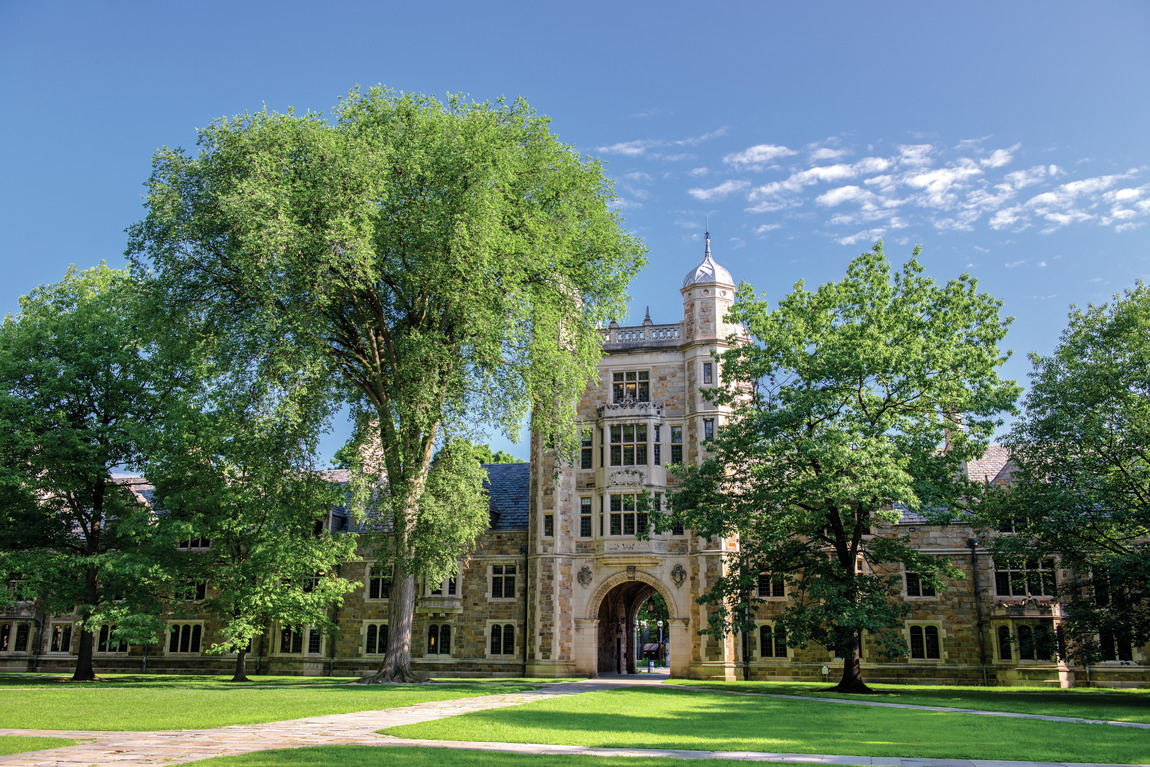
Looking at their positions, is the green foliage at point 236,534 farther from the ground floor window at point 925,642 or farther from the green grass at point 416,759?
the ground floor window at point 925,642

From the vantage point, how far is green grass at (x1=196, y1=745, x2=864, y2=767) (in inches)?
362

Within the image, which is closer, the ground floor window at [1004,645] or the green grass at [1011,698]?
the green grass at [1011,698]

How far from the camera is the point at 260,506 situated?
26438 mm

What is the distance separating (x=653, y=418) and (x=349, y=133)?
Result: 16.4m

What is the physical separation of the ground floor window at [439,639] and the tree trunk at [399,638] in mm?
9724

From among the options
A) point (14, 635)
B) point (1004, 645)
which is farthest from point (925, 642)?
point (14, 635)

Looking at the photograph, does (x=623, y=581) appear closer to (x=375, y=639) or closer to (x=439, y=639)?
(x=439, y=639)

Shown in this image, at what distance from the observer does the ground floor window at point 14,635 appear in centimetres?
4028

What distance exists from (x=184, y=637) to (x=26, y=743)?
31.2m

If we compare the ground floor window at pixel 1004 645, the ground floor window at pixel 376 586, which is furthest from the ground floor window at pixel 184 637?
the ground floor window at pixel 1004 645

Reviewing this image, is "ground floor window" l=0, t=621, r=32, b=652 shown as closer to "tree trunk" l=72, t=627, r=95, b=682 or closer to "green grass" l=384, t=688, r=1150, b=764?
"tree trunk" l=72, t=627, r=95, b=682

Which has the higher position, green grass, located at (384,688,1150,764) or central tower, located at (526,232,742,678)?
central tower, located at (526,232,742,678)

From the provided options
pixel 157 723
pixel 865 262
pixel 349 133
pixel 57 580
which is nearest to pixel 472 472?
pixel 349 133

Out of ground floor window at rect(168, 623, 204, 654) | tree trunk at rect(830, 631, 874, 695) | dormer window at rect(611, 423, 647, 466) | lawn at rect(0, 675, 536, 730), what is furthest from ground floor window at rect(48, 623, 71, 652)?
→ tree trunk at rect(830, 631, 874, 695)
